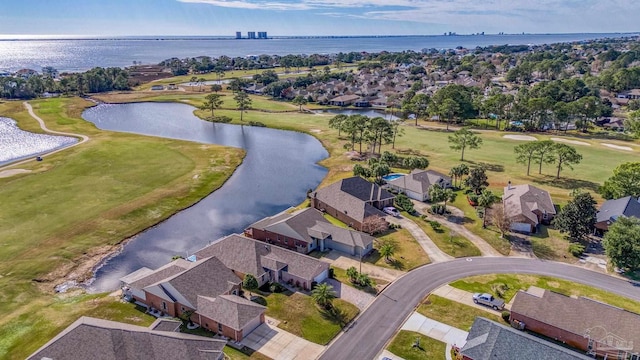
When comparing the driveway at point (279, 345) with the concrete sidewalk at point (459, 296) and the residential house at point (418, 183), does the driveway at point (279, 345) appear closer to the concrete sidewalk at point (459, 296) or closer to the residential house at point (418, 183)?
the concrete sidewalk at point (459, 296)

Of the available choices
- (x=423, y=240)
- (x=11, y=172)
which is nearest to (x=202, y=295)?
(x=423, y=240)

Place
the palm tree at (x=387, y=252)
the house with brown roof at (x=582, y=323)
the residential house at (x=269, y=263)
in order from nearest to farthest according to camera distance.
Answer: the house with brown roof at (x=582, y=323)
the residential house at (x=269, y=263)
the palm tree at (x=387, y=252)

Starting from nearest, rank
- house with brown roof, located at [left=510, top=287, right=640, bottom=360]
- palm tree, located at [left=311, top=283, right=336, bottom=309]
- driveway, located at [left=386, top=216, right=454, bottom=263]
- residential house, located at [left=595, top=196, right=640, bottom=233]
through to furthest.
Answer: house with brown roof, located at [left=510, top=287, right=640, bottom=360], palm tree, located at [left=311, top=283, right=336, bottom=309], driveway, located at [left=386, top=216, right=454, bottom=263], residential house, located at [left=595, top=196, right=640, bottom=233]

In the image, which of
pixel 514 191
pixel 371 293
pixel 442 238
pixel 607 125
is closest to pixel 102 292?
pixel 371 293

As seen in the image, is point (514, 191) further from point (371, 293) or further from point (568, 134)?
point (568, 134)

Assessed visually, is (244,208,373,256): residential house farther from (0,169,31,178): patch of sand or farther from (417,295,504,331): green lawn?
(0,169,31,178): patch of sand

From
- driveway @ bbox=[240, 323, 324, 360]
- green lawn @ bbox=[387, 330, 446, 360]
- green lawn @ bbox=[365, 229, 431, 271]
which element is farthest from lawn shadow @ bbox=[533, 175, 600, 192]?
driveway @ bbox=[240, 323, 324, 360]

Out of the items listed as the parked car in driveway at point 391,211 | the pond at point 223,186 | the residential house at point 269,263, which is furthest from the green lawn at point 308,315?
the parked car in driveway at point 391,211
